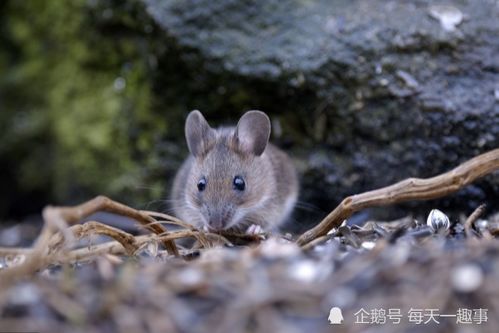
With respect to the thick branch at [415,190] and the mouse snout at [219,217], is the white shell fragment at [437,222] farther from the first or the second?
the mouse snout at [219,217]

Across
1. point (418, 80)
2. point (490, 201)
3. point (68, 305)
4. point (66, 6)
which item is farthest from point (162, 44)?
point (68, 305)

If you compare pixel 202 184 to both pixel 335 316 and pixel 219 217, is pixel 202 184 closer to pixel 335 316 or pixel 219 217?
pixel 219 217

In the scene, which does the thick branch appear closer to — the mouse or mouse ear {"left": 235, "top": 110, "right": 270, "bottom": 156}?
the mouse

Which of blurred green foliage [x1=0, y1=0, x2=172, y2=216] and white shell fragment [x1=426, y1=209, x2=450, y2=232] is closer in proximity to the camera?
white shell fragment [x1=426, y1=209, x2=450, y2=232]

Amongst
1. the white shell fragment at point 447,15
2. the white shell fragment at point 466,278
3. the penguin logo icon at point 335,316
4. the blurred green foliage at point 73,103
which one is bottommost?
the blurred green foliage at point 73,103

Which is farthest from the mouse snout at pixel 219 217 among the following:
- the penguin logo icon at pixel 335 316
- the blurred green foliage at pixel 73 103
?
the penguin logo icon at pixel 335 316

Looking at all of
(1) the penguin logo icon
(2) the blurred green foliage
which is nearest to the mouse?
(2) the blurred green foliage
